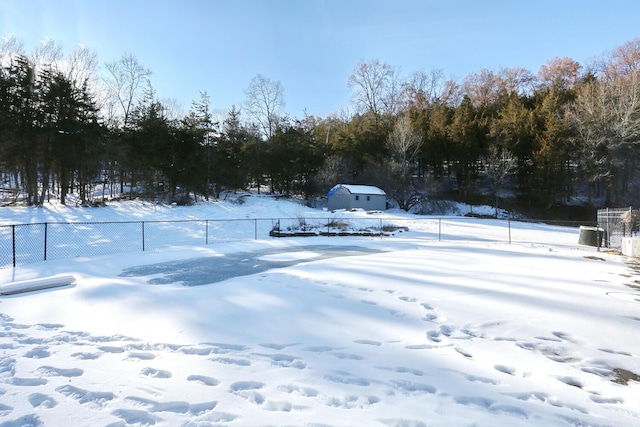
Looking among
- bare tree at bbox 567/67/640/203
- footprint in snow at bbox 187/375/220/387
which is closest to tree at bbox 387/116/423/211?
bare tree at bbox 567/67/640/203

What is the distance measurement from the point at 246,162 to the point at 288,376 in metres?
38.7

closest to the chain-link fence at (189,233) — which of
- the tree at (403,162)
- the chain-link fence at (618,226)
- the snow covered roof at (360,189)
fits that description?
the chain-link fence at (618,226)

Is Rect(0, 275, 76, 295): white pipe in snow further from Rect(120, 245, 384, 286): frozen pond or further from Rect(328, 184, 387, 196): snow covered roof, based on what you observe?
→ Rect(328, 184, 387, 196): snow covered roof

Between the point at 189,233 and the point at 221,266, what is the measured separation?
12.8 m

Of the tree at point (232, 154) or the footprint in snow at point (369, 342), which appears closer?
the footprint in snow at point (369, 342)

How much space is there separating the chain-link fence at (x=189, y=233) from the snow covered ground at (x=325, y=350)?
861cm

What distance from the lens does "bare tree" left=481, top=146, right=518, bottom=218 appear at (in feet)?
122

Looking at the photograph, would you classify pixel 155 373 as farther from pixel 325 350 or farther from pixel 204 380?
pixel 325 350

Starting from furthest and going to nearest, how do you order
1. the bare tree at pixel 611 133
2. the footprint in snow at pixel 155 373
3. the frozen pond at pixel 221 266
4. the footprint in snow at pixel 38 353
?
the bare tree at pixel 611 133
the frozen pond at pixel 221 266
the footprint in snow at pixel 38 353
the footprint in snow at pixel 155 373

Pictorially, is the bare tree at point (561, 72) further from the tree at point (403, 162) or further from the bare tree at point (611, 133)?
the tree at point (403, 162)

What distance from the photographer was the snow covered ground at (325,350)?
275 centimetres

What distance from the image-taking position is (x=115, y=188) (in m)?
35.7

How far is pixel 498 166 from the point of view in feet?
124

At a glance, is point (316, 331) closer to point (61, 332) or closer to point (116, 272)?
point (61, 332)
